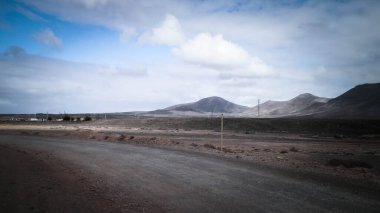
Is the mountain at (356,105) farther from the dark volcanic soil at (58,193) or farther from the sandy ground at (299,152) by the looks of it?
the dark volcanic soil at (58,193)

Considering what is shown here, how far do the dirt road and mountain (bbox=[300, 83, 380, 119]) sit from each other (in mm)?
121936

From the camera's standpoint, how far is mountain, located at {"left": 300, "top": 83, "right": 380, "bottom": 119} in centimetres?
12494

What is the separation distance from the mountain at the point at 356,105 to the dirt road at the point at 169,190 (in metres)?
122

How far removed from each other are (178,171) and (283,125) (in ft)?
214

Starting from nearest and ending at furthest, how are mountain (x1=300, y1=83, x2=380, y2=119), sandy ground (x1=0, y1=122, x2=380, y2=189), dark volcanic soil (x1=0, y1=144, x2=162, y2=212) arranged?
1. dark volcanic soil (x1=0, y1=144, x2=162, y2=212)
2. sandy ground (x1=0, y1=122, x2=380, y2=189)
3. mountain (x1=300, y1=83, x2=380, y2=119)

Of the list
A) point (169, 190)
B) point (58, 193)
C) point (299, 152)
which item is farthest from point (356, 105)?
point (58, 193)

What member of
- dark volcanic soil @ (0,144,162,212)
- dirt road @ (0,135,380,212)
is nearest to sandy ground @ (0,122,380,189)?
dirt road @ (0,135,380,212)

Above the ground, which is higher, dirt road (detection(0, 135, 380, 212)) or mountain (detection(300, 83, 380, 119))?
mountain (detection(300, 83, 380, 119))

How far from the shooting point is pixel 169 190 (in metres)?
10.2

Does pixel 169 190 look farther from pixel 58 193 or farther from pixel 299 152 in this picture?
pixel 299 152

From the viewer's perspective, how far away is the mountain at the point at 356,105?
124938 mm

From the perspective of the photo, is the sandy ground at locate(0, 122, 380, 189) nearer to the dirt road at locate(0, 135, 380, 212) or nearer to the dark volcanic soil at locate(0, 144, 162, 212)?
the dirt road at locate(0, 135, 380, 212)

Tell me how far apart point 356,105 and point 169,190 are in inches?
5941

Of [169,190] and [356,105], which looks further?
[356,105]
